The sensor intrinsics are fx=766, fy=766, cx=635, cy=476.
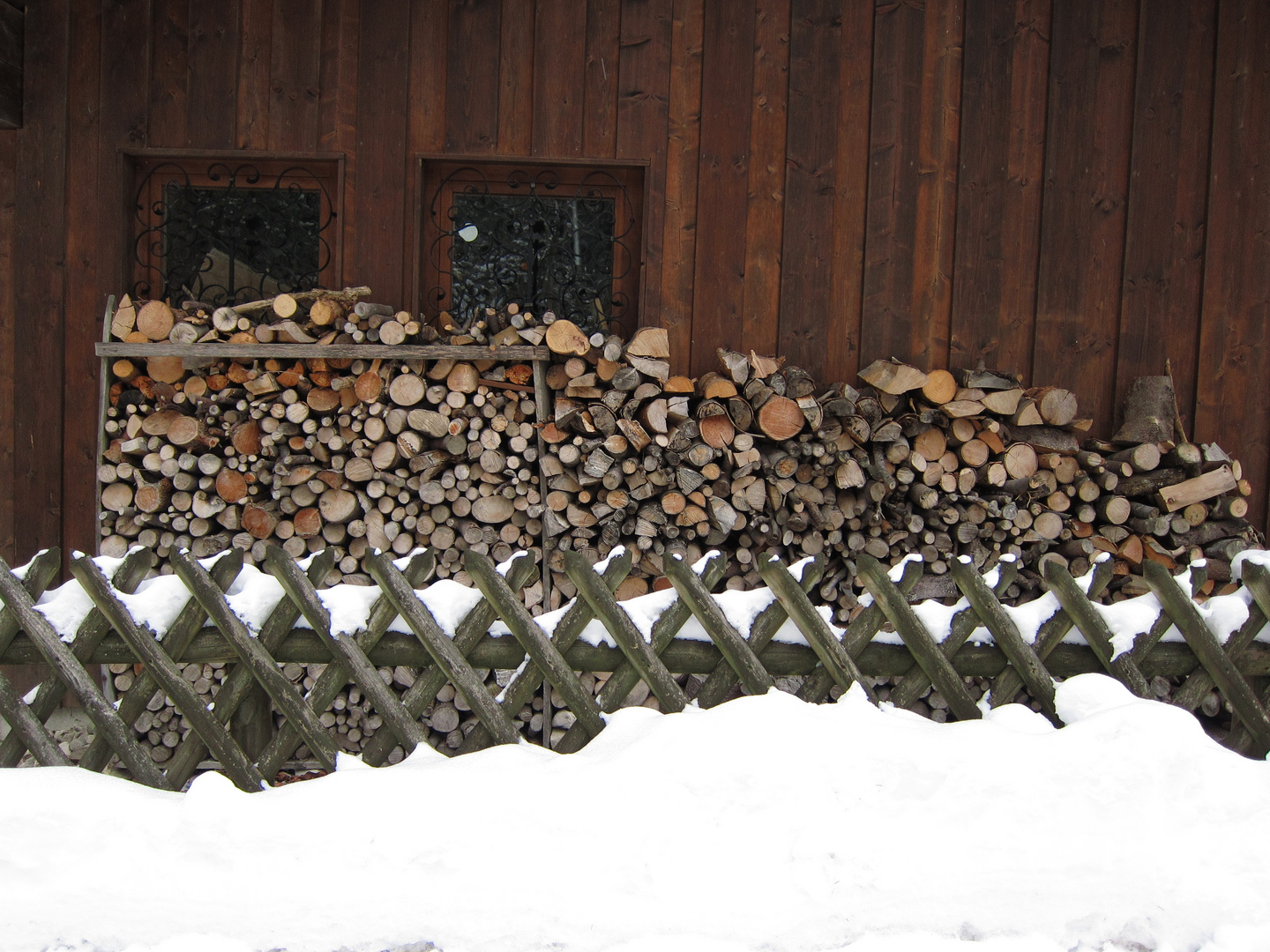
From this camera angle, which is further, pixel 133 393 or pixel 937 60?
pixel 937 60

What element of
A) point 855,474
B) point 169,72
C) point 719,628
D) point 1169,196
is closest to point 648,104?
point 855,474

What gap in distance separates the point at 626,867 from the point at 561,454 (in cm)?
186

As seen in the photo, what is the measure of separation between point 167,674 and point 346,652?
0.44 meters

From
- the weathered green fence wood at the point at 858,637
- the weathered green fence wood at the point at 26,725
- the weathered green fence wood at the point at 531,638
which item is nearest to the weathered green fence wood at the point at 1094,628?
the weathered green fence wood at the point at 858,637

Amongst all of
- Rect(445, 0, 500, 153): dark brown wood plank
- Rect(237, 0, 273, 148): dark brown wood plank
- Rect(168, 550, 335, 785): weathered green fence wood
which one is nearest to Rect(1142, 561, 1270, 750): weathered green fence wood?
Rect(168, 550, 335, 785): weathered green fence wood

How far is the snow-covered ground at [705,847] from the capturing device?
1615mm

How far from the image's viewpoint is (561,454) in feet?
10.7

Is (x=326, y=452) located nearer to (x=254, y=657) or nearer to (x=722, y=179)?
(x=254, y=657)

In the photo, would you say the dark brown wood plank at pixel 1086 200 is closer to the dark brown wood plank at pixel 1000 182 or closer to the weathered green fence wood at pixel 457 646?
the dark brown wood plank at pixel 1000 182

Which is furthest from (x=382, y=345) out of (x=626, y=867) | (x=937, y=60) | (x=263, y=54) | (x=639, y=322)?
(x=937, y=60)

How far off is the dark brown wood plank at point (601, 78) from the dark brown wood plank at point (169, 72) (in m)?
1.92

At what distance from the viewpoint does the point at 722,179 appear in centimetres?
372

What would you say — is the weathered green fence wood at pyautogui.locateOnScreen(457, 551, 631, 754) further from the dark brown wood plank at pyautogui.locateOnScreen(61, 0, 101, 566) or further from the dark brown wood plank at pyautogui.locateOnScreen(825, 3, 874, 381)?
the dark brown wood plank at pyautogui.locateOnScreen(61, 0, 101, 566)

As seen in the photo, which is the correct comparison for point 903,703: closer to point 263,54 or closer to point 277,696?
point 277,696
